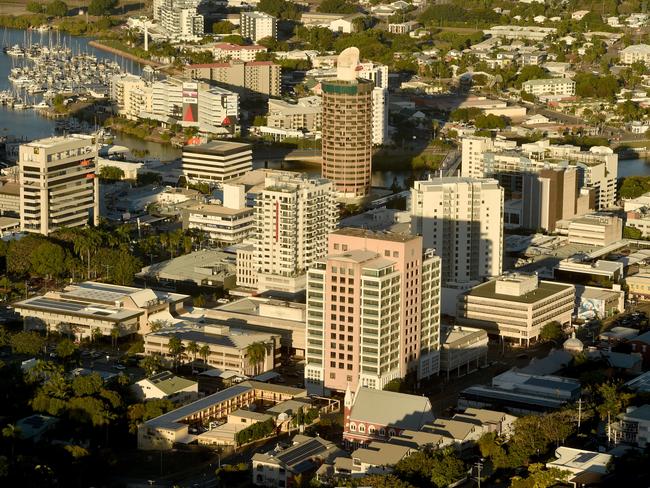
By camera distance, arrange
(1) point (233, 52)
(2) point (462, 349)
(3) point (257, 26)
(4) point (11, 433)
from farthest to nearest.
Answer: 1. (3) point (257, 26)
2. (1) point (233, 52)
3. (2) point (462, 349)
4. (4) point (11, 433)

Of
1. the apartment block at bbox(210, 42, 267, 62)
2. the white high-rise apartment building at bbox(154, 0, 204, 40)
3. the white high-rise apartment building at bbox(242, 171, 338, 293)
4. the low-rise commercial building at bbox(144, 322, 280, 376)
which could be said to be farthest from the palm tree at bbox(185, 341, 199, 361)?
the white high-rise apartment building at bbox(154, 0, 204, 40)

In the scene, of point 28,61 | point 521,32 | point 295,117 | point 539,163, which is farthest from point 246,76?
point 539,163

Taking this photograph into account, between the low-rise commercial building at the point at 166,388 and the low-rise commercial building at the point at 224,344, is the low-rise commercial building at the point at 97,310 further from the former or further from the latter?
the low-rise commercial building at the point at 166,388

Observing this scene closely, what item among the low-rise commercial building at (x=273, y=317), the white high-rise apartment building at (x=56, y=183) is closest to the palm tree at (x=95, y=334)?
the low-rise commercial building at (x=273, y=317)

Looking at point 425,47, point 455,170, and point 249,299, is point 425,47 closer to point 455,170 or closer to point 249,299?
point 455,170

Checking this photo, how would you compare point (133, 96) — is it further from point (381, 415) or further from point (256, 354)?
point (381, 415)
